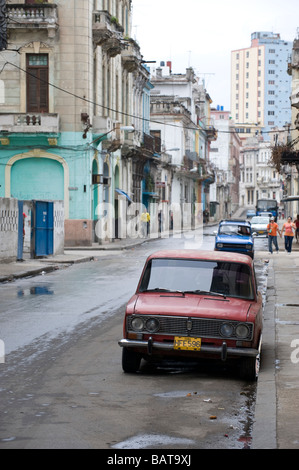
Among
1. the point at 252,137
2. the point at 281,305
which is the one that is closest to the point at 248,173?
the point at 252,137

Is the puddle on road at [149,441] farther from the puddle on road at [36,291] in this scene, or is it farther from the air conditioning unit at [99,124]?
the air conditioning unit at [99,124]

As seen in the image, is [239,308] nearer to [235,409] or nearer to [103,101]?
[235,409]

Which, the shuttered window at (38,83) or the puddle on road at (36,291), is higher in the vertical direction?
the shuttered window at (38,83)

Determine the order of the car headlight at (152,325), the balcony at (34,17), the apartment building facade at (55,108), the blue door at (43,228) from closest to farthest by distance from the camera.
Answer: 1. the car headlight at (152,325)
2. the blue door at (43,228)
3. the balcony at (34,17)
4. the apartment building facade at (55,108)

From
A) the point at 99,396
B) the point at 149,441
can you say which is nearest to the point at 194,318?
the point at 99,396

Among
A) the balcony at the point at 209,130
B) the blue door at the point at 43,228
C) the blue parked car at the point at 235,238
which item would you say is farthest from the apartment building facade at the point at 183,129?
the blue door at the point at 43,228

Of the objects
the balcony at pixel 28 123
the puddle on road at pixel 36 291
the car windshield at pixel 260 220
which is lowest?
the puddle on road at pixel 36 291

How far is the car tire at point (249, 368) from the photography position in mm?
9602

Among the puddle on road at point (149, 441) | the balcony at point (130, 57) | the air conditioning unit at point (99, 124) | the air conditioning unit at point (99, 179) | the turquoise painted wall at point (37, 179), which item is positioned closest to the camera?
the puddle on road at point (149, 441)

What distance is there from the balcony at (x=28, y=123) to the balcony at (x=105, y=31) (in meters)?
5.11

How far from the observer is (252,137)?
618 ft

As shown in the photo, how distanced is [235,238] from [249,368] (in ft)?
75.3

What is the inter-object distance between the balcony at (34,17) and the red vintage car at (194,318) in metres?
31.1

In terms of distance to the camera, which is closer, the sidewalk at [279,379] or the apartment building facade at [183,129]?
the sidewalk at [279,379]
